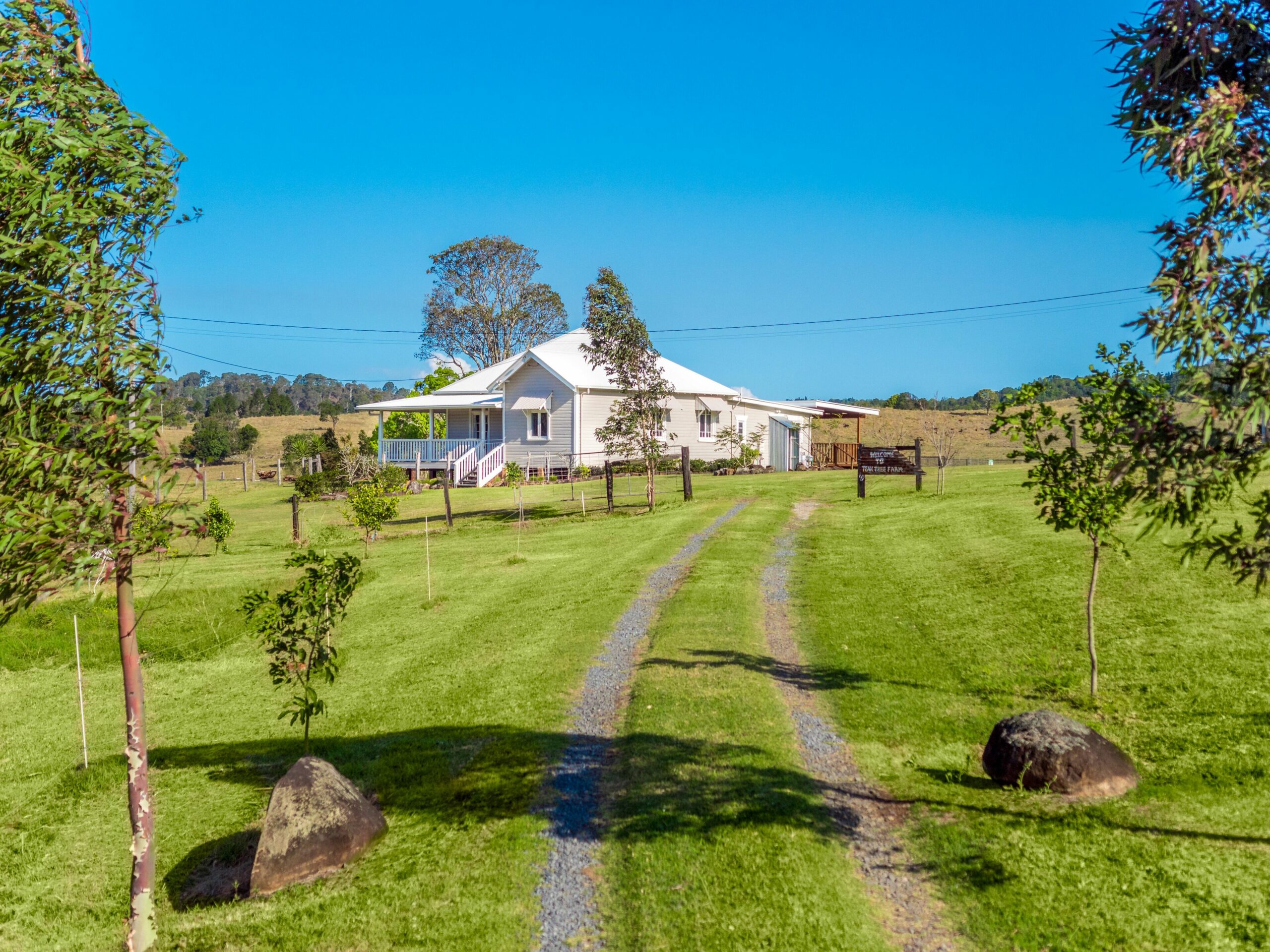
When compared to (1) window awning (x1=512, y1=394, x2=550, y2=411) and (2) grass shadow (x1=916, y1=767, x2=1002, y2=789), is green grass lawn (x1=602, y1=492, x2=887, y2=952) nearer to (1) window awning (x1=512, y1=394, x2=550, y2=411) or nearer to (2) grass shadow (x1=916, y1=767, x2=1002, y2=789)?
(2) grass shadow (x1=916, y1=767, x2=1002, y2=789)

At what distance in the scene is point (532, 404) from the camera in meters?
43.7

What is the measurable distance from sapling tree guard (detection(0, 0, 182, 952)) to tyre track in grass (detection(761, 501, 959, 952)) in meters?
5.74

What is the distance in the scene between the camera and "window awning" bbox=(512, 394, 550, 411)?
43.5m

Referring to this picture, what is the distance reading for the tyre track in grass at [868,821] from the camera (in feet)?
Answer: 21.8

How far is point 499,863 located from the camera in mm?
7855

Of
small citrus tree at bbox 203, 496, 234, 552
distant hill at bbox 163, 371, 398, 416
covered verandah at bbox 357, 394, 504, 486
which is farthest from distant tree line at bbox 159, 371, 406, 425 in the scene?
small citrus tree at bbox 203, 496, 234, 552

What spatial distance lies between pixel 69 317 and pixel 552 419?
37798 millimetres

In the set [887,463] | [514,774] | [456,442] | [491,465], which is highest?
[456,442]

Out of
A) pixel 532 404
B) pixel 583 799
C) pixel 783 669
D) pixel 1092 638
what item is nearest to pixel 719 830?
pixel 583 799

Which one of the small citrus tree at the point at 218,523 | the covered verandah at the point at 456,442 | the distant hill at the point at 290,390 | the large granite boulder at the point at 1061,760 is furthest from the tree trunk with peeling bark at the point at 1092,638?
the distant hill at the point at 290,390

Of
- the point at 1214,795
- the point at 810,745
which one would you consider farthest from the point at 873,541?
the point at 1214,795

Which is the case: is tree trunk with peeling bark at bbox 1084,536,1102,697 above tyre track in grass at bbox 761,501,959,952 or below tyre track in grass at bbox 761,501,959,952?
above

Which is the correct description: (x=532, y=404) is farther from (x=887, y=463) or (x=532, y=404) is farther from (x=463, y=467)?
(x=887, y=463)

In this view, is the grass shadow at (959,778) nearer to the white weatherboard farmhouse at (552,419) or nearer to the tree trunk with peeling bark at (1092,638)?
the tree trunk with peeling bark at (1092,638)
